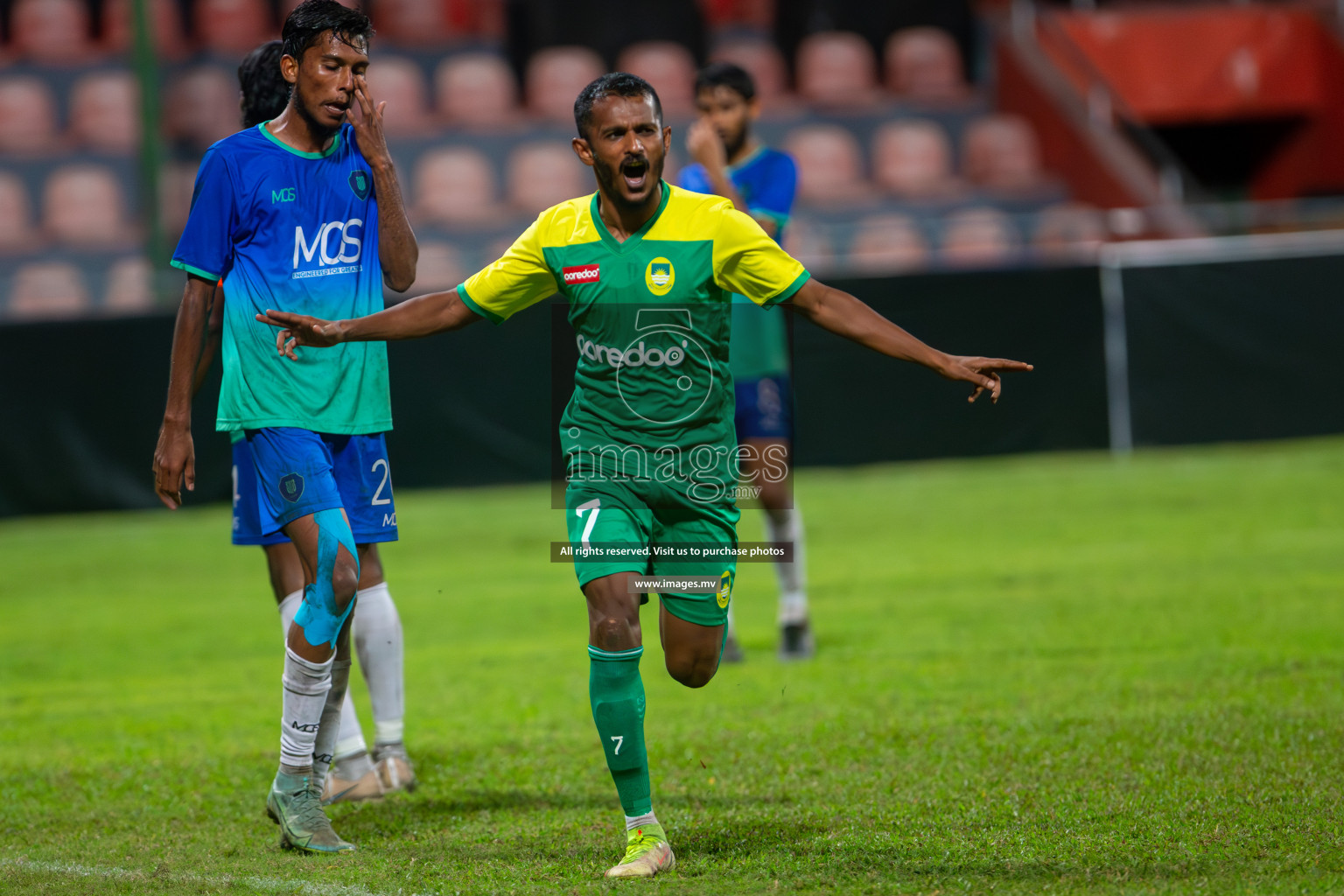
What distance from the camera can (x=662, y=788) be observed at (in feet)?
15.9

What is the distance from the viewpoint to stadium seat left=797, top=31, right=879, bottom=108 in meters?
19.7

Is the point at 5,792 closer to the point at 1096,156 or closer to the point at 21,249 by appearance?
the point at 21,249

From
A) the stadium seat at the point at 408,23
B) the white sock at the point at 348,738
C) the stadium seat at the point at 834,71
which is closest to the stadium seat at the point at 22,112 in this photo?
the stadium seat at the point at 408,23

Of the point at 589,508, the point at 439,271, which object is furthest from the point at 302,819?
the point at 439,271

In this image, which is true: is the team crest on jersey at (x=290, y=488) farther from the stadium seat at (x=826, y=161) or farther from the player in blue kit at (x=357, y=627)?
the stadium seat at (x=826, y=161)

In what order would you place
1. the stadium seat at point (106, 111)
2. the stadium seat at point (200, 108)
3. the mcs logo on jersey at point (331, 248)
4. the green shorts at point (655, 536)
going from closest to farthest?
the green shorts at point (655, 536) < the mcs logo on jersey at point (331, 248) < the stadium seat at point (200, 108) < the stadium seat at point (106, 111)

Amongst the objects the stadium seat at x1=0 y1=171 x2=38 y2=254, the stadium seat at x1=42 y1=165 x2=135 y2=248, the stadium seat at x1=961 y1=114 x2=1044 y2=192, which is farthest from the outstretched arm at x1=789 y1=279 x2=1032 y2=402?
the stadium seat at x1=961 y1=114 x2=1044 y2=192

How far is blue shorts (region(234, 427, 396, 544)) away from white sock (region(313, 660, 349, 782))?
1.40 ft

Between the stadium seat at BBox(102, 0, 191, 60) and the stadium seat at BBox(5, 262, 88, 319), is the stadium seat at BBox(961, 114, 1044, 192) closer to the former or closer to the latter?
the stadium seat at BBox(102, 0, 191, 60)

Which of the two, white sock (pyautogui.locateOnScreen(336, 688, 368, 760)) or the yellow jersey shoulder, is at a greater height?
the yellow jersey shoulder

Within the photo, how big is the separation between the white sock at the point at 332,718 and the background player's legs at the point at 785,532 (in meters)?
2.77

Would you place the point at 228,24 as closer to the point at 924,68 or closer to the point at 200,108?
the point at 200,108

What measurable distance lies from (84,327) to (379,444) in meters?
9.08

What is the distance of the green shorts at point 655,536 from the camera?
405 centimetres
